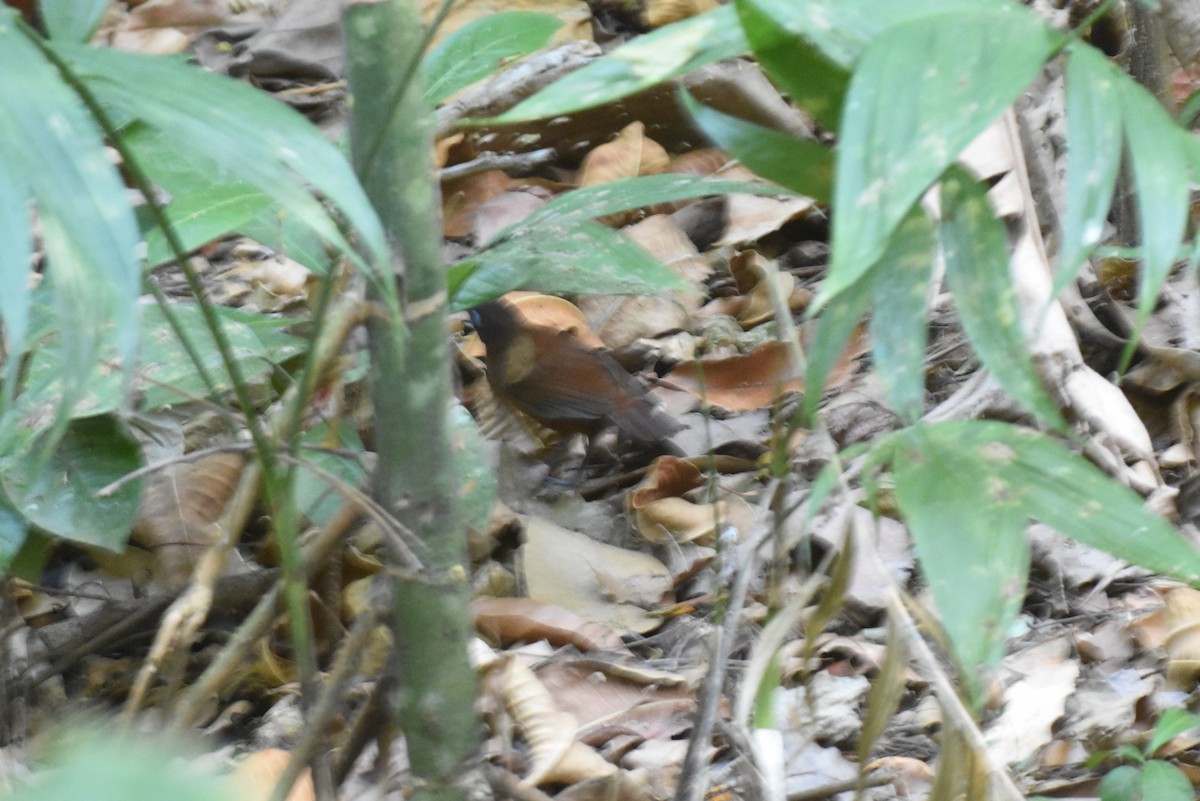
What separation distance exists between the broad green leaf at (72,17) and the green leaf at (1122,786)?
1.05 meters

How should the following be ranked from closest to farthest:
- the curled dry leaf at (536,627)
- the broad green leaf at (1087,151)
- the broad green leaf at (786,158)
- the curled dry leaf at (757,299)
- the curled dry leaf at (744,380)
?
the broad green leaf at (1087,151) < the broad green leaf at (786,158) < the curled dry leaf at (536,627) < the curled dry leaf at (744,380) < the curled dry leaf at (757,299)

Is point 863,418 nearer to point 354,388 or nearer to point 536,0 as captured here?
point 354,388

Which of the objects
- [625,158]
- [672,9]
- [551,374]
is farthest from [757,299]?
[672,9]

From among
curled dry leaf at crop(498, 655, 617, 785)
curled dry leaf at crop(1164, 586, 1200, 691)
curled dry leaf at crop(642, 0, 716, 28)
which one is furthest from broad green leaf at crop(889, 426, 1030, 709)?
curled dry leaf at crop(642, 0, 716, 28)

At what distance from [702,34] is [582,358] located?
1.05 m

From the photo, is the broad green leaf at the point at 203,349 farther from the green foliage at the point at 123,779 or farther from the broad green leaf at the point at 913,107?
the green foliage at the point at 123,779

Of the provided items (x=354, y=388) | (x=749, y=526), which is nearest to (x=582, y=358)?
(x=749, y=526)

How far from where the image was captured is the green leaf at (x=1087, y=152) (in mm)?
637

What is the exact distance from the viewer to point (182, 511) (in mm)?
1544

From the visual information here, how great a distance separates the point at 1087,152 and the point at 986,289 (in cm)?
11

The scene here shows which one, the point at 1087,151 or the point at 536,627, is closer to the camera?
the point at 1087,151

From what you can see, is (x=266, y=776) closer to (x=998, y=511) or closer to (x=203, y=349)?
(x=203, y=349)

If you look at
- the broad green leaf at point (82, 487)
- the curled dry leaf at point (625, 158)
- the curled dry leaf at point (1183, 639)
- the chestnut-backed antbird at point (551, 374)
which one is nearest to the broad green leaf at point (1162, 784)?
the curled dry leaf at point (1183, 639)

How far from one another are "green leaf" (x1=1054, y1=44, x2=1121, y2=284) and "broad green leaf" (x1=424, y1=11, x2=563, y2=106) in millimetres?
668
